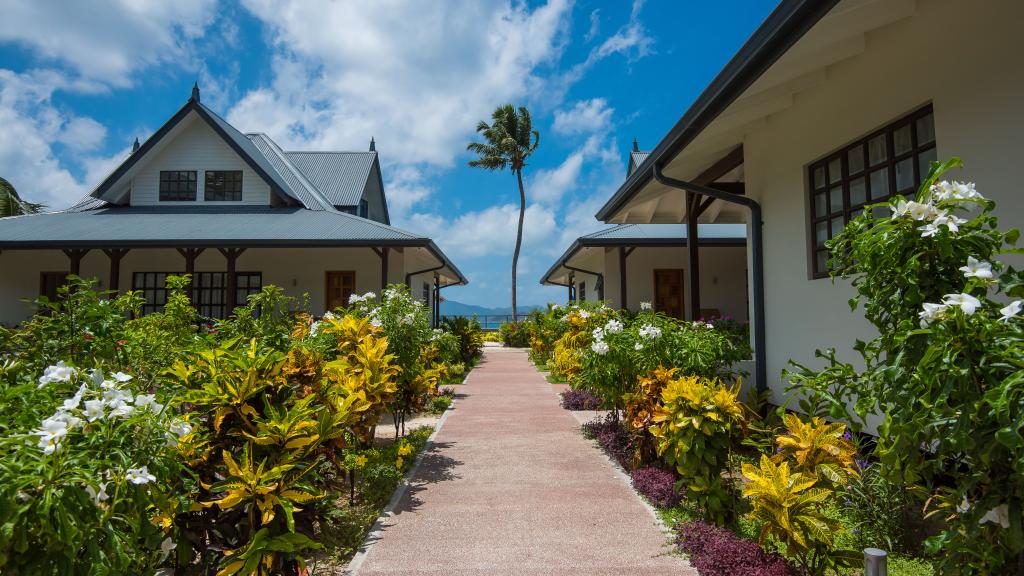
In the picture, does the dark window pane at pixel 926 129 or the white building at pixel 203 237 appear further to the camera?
the white building at pixel 203 237

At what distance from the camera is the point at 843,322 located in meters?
4.79

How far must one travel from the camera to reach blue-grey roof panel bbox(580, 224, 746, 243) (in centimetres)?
1312

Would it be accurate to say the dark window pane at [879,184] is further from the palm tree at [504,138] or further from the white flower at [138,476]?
the palm tree at [504,138]

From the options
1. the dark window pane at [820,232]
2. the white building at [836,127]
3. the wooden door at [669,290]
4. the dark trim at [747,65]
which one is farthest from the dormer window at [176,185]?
the dark window pane at [820,232]

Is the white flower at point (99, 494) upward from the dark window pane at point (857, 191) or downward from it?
downward

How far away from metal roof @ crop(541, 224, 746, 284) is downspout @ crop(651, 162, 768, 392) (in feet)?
21.4

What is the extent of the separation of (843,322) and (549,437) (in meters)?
3.43

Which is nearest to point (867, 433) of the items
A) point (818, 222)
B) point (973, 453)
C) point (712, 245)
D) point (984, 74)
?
point (818, 222)

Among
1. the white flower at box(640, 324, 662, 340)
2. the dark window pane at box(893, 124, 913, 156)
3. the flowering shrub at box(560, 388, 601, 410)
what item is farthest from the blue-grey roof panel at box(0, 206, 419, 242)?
the dark window pane at box(893, 124, 913, 156)

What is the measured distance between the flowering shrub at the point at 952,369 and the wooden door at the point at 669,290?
12.6 metres

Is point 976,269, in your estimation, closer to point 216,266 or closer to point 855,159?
point 855,159

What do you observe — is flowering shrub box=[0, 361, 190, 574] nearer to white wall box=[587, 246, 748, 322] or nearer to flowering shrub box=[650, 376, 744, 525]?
flowering shrub box=[650, 376, 744, 525]

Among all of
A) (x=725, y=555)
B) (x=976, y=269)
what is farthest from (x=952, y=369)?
(x=725, y=555)

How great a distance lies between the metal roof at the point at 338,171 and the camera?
20141 millimetres
